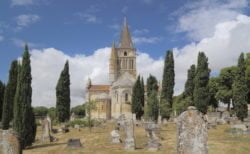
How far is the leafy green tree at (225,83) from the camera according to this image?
211 ft

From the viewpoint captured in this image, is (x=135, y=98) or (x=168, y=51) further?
(x=135, y=98)

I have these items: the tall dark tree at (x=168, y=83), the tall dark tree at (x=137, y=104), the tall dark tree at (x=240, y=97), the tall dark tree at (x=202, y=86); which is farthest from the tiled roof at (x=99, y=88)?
the tall dark tree at (x=240, y=97)

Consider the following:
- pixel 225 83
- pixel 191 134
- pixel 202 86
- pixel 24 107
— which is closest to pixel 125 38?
pixel 225 83

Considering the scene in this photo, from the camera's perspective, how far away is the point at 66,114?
2276 inches

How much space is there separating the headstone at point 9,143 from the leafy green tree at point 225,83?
56.4 meters

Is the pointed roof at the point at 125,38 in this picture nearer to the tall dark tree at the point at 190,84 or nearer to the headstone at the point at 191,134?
the tall dark tree at the point at 190,84

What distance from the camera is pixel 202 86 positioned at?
48.2m

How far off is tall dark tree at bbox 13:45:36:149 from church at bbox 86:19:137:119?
58.9 m

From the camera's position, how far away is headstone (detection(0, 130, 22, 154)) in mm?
10688

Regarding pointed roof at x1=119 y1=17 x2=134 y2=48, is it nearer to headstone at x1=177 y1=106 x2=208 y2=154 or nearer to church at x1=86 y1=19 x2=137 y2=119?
church at x1=86 y1=19 x2=137 y2=119

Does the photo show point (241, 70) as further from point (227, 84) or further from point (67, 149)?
point (67, 149)

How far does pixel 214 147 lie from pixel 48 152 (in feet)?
37.7

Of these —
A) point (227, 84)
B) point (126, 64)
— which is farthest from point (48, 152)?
point (126, 64)

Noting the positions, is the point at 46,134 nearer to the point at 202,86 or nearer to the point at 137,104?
the point at 202,86
